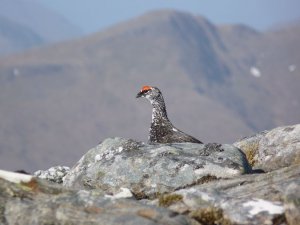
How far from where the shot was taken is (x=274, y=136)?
579 inches

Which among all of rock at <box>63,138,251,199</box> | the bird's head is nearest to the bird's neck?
the bird's head

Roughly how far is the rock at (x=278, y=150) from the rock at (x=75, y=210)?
16.8ft

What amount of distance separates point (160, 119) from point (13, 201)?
9.03m

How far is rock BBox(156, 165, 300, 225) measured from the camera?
910cm

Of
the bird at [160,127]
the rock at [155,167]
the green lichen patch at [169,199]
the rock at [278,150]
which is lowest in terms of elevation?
the green lichen patch at [169,199]

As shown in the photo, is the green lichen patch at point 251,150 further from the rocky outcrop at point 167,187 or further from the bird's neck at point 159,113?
the bird's neck at point 159,113

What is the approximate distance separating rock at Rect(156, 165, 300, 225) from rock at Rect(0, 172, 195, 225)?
56 centimetres

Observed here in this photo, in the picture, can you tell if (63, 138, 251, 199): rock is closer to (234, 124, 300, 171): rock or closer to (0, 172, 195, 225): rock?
(234, 124, 300, 171): rock

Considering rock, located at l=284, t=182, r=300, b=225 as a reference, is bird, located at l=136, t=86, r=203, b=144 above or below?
above

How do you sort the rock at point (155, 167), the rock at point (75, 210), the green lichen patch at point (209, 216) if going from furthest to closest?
the rock at point (155, 167) → the green lichen patch at point (209, 216) → the rock at point (75, 210)

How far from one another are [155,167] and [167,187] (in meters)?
0.54

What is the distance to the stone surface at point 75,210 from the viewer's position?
8.78 m

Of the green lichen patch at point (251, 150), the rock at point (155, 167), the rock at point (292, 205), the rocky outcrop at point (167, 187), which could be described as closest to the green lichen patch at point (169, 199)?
the rocky outcrop at point (167, 187)

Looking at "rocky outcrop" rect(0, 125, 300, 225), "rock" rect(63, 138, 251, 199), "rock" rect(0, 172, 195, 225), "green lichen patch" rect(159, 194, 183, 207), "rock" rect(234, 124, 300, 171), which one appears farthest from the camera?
"rock" rect(234, 124, 300, 171)
